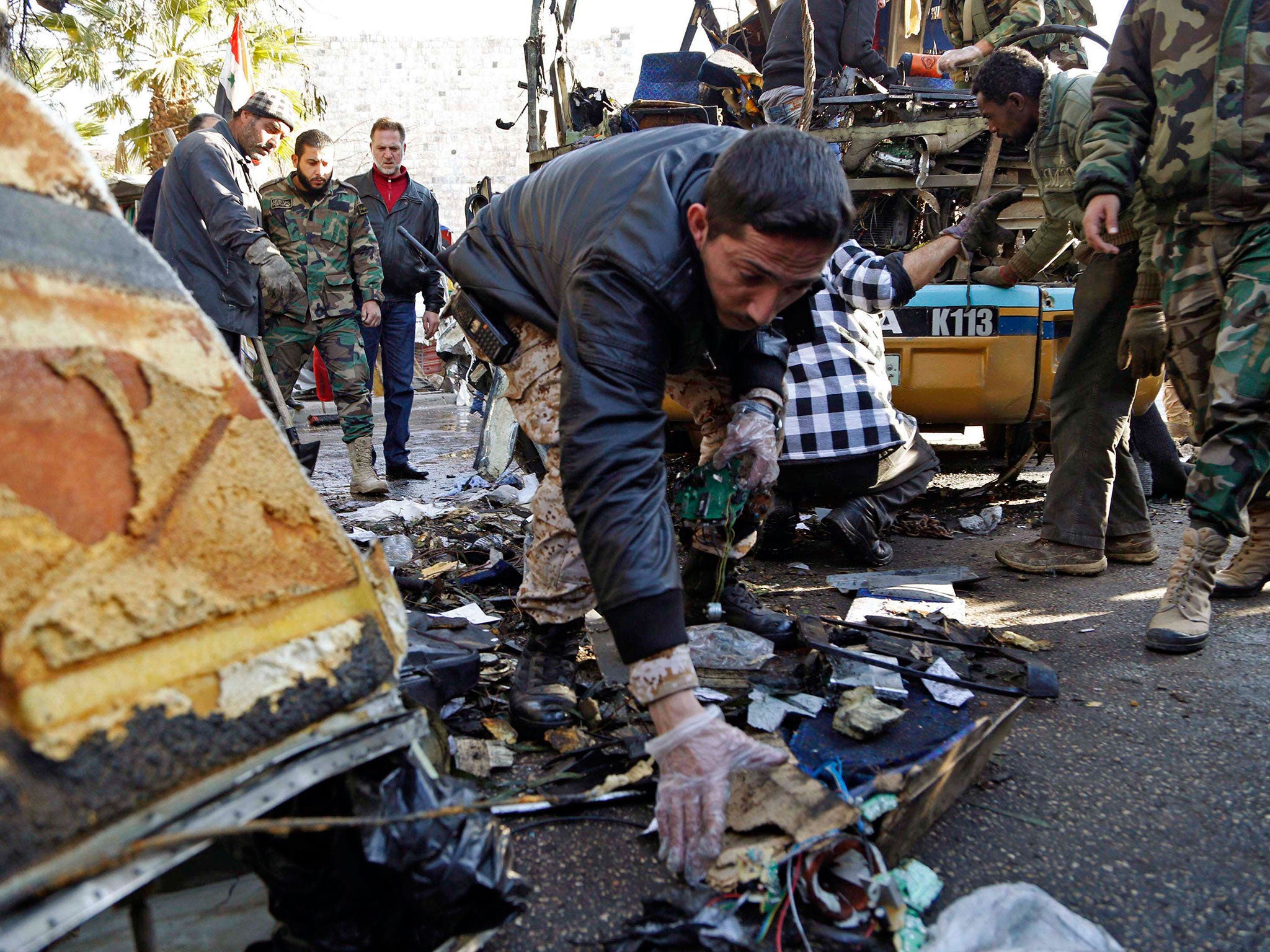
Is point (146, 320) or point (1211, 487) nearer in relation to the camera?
point (146, 320)

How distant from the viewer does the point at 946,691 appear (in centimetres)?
226

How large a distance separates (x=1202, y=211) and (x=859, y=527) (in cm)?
164

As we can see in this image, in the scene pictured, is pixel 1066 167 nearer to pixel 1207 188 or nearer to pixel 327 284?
pixel 1207 188

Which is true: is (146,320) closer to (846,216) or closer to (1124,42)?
(846,216)

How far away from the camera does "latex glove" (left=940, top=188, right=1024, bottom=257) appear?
3.33 m

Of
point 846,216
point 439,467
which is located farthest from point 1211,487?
point 439,467

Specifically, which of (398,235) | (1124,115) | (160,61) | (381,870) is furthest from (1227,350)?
(160,61)

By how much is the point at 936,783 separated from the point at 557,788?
81cm

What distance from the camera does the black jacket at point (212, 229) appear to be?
14.4ft

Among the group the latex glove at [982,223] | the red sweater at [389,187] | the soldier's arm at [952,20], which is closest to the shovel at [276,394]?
the red sweater at [389,187]

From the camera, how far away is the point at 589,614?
2.95 m

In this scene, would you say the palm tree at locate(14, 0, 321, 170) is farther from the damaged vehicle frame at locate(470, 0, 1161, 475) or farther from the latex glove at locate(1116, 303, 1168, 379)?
the latex glove at locate(1116, 303, 1168, 379)

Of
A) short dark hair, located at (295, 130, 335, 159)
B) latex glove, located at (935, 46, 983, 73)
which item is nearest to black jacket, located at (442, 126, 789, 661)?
short dark hair, located at (295, 130, 335, 159)

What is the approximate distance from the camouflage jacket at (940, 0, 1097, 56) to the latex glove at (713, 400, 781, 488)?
151 inches
